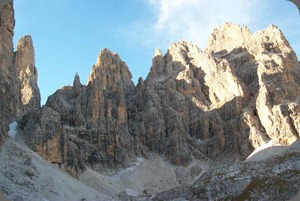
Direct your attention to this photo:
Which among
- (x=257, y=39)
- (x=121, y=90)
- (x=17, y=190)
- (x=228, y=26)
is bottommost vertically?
(x=17, y=190)

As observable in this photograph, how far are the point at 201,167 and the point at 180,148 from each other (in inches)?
341

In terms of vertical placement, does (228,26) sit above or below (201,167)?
above

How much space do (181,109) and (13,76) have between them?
51.5 m

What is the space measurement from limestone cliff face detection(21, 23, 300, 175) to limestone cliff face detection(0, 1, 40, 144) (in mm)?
6247

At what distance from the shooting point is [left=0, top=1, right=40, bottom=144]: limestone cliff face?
241ft

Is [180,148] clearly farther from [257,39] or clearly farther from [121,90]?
[257,39]

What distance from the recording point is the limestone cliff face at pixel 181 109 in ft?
319

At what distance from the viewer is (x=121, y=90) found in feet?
412

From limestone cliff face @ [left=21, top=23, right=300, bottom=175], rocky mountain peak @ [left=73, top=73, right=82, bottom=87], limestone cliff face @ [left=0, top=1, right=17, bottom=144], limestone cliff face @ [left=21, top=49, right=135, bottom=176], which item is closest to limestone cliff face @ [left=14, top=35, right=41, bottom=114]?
limestone cliff face @ [left=21, top=49, right=135, bottom=176]

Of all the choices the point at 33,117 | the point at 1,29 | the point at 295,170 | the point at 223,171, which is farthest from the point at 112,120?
the point at 295,170

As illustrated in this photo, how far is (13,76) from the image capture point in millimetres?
88062

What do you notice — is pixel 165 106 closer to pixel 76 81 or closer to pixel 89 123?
pixel 89 123

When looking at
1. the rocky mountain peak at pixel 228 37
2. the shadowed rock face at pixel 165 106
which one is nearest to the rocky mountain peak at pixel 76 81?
the shadowed rock face at pixel 165 106

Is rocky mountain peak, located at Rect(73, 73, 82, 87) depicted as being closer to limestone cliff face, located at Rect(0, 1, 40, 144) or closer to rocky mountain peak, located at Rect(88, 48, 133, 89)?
rocky mountain peak, located at Rect(88, 48, 133, 89)
